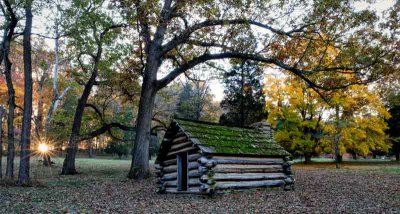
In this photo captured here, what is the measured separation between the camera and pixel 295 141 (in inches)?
1384

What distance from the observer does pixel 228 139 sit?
15.2m

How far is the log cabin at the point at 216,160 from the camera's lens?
44.2 ft

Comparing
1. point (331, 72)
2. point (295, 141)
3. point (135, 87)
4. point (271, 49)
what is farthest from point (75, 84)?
point (295, 141)

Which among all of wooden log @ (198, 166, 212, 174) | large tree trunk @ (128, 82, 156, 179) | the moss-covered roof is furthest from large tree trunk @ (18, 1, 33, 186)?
wooden log @ (198, 166, 212, 174)

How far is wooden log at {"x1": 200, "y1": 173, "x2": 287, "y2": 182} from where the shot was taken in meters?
13.4

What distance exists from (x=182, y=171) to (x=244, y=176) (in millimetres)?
3058

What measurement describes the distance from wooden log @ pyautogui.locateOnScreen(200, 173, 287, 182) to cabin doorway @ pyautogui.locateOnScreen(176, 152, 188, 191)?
223 centimetres

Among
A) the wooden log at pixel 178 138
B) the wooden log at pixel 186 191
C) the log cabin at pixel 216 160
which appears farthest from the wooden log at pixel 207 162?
the wooden log at pixel 178 138

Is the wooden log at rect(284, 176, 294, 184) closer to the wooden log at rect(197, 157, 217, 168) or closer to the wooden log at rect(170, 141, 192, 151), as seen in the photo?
the wooden log at rect(197, 157, 217, 168)

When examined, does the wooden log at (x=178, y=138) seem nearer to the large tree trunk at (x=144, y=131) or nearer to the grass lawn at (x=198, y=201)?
the grass lawn at (x=198, y=201)

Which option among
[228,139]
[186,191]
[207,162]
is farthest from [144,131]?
[207,162]

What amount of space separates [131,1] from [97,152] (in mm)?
63548

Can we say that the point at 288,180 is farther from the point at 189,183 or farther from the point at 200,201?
the point at 200,201

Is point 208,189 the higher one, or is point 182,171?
point 182,171
